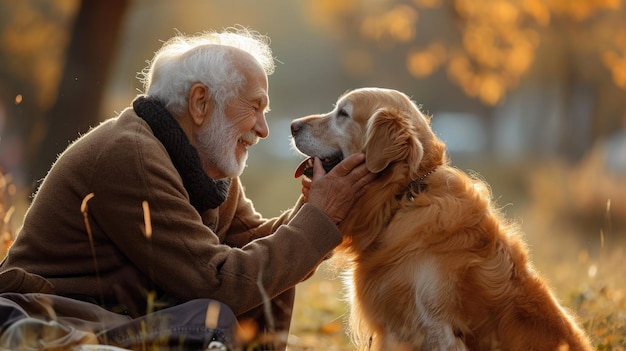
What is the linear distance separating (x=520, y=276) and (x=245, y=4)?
20.2 meters

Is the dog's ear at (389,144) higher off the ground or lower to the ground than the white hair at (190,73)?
lower

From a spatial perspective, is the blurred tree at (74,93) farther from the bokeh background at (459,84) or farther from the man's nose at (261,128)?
the man's nose at (261,128)

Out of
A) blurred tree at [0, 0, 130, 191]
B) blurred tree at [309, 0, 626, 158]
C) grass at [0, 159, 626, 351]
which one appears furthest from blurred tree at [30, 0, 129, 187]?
blurred tree at [309, 0, 626, 158]

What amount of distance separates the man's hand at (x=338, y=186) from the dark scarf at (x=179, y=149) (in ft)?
1.48

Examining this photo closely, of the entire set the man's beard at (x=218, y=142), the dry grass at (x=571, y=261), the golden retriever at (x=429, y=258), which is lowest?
the dry grass at (x=571, y=261)

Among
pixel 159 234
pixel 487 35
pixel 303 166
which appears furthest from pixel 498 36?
pixel 159 234

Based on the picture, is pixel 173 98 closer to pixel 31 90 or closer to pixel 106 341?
pixel 106 341

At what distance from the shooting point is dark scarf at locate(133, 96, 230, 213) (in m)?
3.41

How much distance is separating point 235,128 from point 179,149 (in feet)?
1.19

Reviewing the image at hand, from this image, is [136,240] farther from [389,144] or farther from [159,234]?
[389,144]

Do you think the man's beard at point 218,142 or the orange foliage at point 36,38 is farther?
the orange foliage at point 36,38

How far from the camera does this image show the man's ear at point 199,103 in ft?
11.6

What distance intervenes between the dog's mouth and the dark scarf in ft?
1.67

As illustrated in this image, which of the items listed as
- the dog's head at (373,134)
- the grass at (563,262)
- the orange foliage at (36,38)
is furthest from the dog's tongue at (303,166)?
the orange foliage at (36,38)
